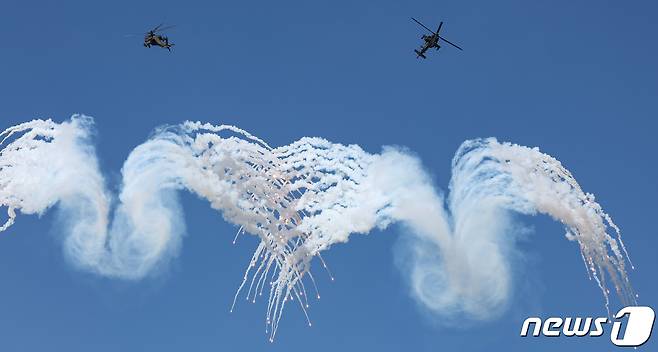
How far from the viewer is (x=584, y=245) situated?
91.1m

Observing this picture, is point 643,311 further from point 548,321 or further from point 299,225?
point 299,225

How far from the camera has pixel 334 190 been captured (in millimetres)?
92125

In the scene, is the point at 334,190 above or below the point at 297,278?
above

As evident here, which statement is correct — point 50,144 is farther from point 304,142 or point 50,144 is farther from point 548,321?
point 548,321

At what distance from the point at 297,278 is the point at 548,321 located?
18146mm

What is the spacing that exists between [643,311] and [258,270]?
1058 inches

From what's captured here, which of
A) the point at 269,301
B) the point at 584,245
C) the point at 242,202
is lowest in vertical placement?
the point at 269,301

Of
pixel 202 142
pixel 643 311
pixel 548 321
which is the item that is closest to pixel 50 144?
pixel 202 142

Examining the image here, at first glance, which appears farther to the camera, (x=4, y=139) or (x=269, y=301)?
(x=4, y=139)

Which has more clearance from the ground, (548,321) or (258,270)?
(548,321)

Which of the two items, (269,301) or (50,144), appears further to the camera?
(50,144)

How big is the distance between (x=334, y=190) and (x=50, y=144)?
2183cm

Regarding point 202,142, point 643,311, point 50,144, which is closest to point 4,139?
point 50,144

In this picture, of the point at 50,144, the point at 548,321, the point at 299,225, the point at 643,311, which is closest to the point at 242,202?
the point at 299,225
